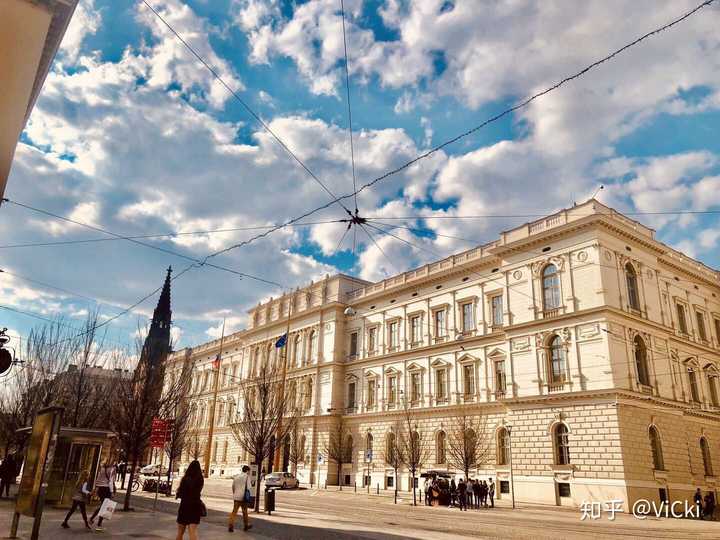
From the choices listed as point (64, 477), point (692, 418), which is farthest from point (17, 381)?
point (692, 418)

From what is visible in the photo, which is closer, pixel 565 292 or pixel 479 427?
pixel 565 292

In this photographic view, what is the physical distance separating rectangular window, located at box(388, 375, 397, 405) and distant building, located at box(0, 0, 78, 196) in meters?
42.8

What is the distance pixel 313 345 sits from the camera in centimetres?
5709

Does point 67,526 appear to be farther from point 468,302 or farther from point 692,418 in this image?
point 692,418

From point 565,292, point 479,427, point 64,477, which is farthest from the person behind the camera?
point 479,427

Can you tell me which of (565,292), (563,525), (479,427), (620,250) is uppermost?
(620,250)

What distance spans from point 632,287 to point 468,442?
14811 millimetres

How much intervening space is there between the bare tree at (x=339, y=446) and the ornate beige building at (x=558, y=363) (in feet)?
1.94

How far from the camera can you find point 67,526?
1502cm

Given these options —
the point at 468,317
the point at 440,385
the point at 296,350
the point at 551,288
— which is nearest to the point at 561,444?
the point at 551,288

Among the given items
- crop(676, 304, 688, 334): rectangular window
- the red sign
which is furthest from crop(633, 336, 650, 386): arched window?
the red sign

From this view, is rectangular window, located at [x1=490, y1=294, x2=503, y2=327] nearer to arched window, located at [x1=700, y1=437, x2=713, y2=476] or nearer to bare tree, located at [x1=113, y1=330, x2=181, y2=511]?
arched window, located at [x1=700, y1=437, x2=713, y2=476]

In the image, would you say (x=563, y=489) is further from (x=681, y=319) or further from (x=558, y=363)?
(x=681, y=319)

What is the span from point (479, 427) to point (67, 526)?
29.0m
